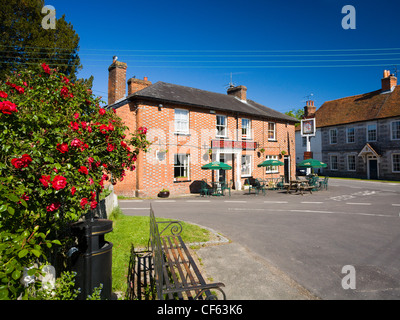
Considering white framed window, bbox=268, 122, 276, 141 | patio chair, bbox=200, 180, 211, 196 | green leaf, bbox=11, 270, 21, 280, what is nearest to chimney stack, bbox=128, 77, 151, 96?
patio chair, bbox=200, 180, 211, 196

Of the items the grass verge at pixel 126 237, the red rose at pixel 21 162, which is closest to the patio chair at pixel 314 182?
the grass verge at pixel 126 237

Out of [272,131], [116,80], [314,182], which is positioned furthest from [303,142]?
[116,80]

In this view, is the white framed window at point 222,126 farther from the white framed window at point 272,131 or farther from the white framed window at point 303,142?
the white framed window at point 303,142

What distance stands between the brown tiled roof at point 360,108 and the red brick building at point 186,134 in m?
14.1

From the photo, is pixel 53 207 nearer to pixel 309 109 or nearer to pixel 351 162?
pixel 351 162

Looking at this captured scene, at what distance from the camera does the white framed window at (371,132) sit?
95.5 ft

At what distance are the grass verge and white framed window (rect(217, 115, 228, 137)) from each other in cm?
1294

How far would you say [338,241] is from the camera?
673cm

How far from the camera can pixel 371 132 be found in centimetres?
2944

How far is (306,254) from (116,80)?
17622 mm

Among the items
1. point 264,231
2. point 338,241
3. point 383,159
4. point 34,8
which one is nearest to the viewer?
point 338,241
